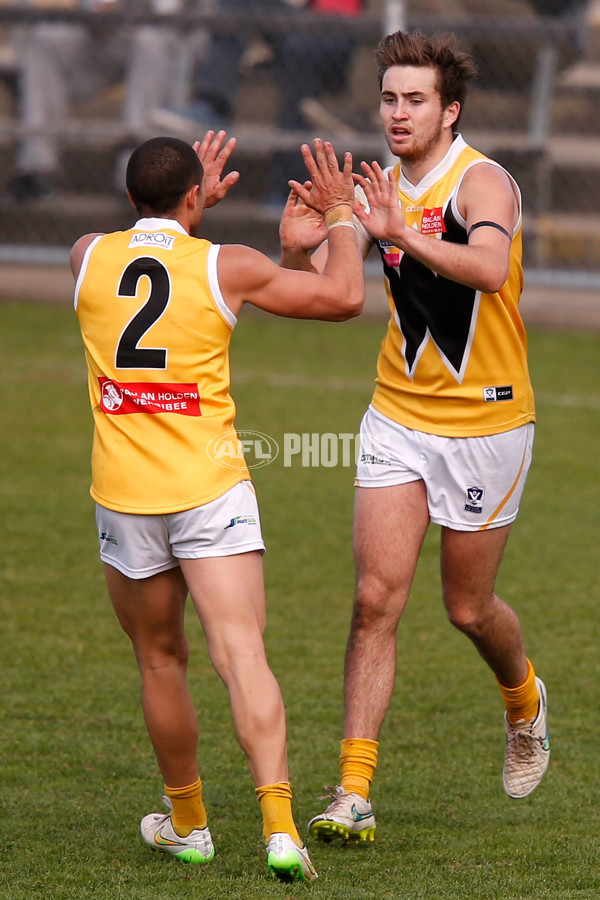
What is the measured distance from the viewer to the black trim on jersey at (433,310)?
4.25 metres

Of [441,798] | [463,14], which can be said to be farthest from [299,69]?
[441,798]

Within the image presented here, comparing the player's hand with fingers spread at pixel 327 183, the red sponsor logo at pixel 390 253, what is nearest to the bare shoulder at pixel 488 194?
the red sponsor logo at pixel 390 253

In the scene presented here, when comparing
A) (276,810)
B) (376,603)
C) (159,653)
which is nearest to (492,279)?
(376,603)

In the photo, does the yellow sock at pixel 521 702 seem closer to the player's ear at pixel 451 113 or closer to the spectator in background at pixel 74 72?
the player's ear at pixel 451 113

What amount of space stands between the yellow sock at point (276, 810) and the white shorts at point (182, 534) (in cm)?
64

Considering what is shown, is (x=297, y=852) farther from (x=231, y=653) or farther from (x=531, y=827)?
(x=531, y=827)

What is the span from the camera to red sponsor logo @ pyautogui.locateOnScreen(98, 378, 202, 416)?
3551 millimetres

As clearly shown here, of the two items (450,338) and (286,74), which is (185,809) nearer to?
(450,338)

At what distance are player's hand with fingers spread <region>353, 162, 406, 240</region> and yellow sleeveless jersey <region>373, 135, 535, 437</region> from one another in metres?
0.36

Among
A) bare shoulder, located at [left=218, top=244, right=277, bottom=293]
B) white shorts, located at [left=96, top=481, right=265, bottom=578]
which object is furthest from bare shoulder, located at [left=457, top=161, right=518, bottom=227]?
white shorts, located at [left=96, top=481, right=265, bottom=578]

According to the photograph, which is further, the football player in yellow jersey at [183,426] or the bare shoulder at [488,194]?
the bare shoulder at [488,194]

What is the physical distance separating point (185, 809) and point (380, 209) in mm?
1846

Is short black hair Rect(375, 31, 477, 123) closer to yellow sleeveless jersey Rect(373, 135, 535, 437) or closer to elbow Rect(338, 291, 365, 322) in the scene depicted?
yellow sleeveless jersey Rect(373, 135, 535, 437)

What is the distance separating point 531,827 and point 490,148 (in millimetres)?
9269
